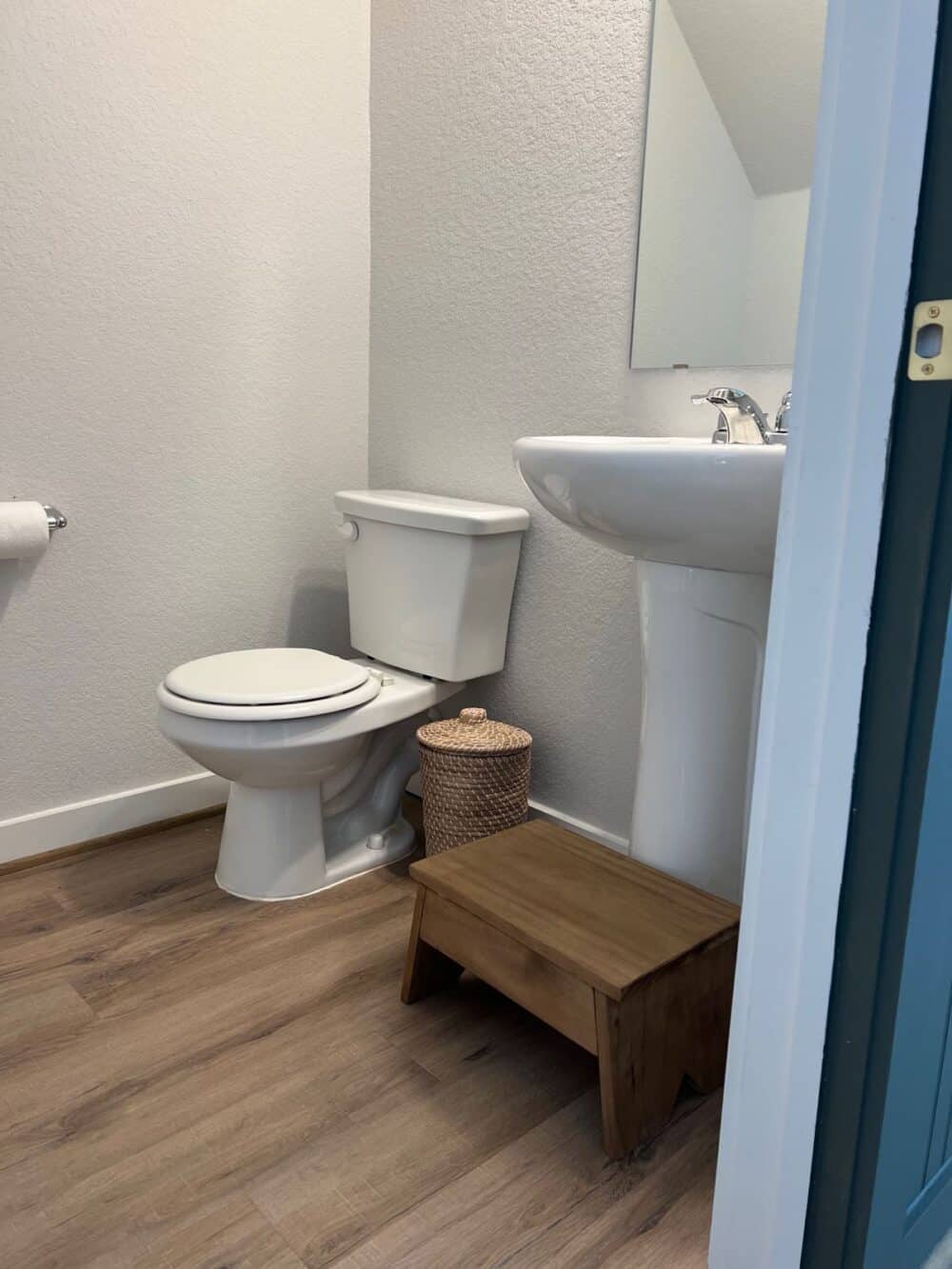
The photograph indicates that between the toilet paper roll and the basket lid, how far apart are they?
2.62 ft

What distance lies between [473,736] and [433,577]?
33 centimetres

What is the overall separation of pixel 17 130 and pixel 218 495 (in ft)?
2.49

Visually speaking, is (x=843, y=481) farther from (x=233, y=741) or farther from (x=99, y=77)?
(x=99, y=77)

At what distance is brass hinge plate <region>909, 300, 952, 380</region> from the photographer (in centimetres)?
65

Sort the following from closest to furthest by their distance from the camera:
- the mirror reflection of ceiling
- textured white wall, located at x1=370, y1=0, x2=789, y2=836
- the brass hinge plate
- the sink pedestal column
Answer: the brass hinge plate → the sink pedestal column → the mirror reflection of ceiling → textured white wall, located at x1=370, y1=0, x2=789, y2=836

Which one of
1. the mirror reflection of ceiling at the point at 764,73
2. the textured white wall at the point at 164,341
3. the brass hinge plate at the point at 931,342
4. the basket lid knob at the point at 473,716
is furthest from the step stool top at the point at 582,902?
the mirror reflection of ceiling at the point at 764,73

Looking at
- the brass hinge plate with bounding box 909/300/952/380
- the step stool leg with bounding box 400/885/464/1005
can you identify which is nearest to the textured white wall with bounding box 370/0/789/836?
the step stool leg with bounding box 400/885/464/1005

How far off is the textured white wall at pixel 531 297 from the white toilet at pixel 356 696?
0.44 feet

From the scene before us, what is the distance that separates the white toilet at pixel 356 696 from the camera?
1674 millimetres

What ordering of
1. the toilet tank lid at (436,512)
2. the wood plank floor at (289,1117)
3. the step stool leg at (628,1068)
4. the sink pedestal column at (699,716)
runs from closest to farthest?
the wood plank floor at (289,1117) → the step stool leg at (628,1068) → the sink pedestal column at (699,716) → the toilet tank lid at (436,512)

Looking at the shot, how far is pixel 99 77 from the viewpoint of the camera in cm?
179

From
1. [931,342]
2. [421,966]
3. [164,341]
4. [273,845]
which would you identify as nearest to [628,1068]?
[421,966]

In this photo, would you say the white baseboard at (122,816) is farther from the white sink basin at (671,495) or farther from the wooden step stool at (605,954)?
the white sink basin at (671,495)

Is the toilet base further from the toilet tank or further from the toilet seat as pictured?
the toilet tank
